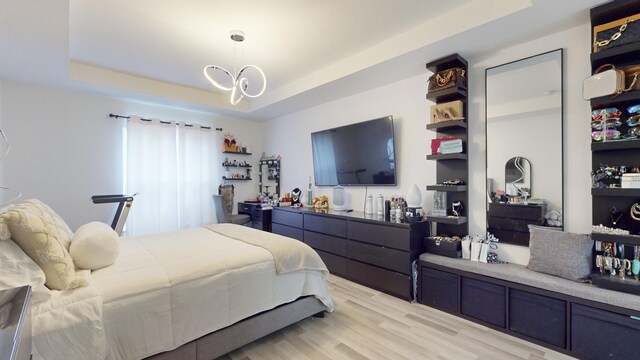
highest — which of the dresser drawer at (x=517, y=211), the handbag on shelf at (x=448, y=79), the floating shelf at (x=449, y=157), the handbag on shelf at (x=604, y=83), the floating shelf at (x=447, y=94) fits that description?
the handbag on shelf at (x=448, y=79)

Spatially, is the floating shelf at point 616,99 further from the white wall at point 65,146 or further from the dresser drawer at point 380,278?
the white wall at point 65,146

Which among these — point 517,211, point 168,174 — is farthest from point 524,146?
point 168,174

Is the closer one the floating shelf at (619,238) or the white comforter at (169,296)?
the white comforter at (169,296)

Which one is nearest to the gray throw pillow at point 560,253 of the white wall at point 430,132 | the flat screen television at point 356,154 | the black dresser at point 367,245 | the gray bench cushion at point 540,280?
the gray bench cushion at point 540,280

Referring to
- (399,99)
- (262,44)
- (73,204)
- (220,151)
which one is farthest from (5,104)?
(399,99)

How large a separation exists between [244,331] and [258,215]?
2841mm

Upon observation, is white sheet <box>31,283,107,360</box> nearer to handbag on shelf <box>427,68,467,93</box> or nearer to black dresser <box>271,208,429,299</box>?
black dresser <box>271,208,429,299</box>

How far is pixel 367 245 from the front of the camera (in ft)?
10.1

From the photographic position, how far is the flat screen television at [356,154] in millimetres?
3391

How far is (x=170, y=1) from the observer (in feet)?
7.04

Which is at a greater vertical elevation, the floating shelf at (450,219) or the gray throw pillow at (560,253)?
the floating shelf at (450,219)

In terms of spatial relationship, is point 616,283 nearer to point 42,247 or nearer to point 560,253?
point 560,253

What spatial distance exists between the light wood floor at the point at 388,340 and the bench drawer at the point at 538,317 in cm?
8

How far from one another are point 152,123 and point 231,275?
3455 millimetres
